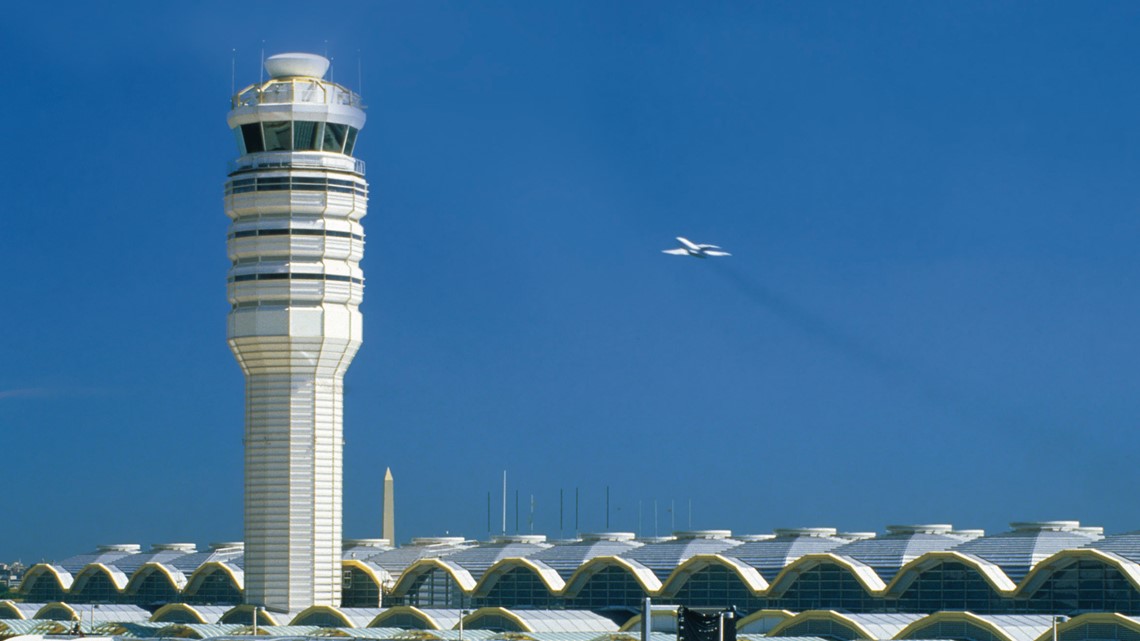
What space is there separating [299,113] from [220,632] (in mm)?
43668

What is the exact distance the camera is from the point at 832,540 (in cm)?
16338

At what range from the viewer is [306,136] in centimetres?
16550

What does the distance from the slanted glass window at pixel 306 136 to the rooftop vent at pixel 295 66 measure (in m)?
4.72

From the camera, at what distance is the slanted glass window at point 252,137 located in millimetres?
165875

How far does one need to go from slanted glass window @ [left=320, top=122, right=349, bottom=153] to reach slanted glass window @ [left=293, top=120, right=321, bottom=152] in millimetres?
737

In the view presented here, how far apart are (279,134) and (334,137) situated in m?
4.52

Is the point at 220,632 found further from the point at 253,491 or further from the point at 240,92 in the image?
the point at 240,92

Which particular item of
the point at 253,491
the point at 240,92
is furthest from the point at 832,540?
the point at 240,92

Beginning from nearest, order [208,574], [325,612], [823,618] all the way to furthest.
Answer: [823,618], [325,612], [208,574]

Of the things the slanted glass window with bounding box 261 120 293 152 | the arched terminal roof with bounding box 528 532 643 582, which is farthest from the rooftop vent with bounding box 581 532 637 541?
the slanted glass window with bounding box 261 120 293 152

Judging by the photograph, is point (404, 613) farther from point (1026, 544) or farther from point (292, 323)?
point (1026, 544)

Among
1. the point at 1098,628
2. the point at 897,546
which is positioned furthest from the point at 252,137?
the point at 1098,628

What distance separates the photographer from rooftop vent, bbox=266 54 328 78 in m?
167

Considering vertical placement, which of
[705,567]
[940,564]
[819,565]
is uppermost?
[940,564]
